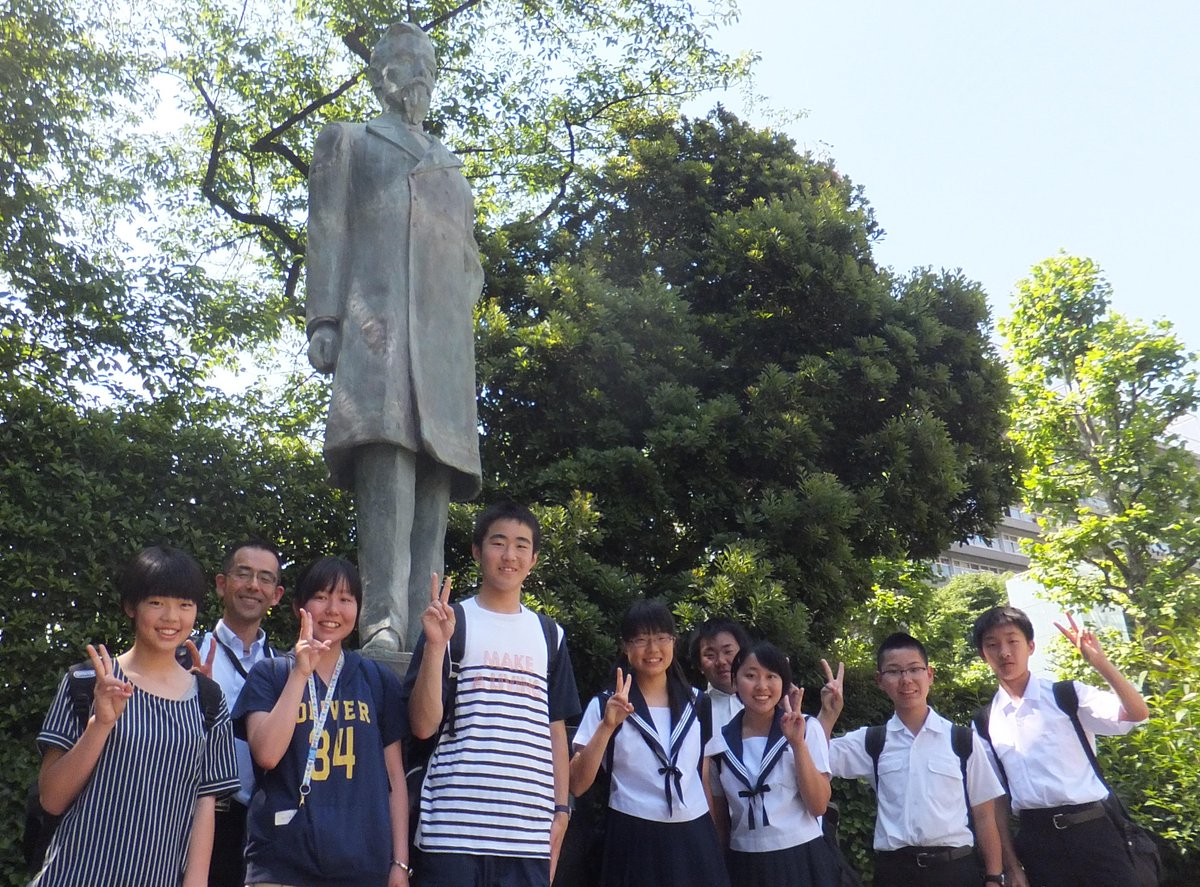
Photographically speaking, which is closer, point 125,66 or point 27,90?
point 27,90

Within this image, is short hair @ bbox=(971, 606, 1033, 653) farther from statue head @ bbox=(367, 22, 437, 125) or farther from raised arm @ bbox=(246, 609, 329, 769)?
statue head @ bbox=(367, 22, 437, 125)

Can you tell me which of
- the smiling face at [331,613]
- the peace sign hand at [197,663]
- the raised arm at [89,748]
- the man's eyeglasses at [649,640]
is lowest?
the raised arm at [89,748]

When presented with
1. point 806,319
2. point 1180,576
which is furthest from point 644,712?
point 1180,576

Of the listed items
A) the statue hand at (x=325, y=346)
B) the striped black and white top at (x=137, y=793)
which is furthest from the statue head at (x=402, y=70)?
the striped black and white top at (x=137, y=793)

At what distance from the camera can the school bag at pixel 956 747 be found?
4.07 metres

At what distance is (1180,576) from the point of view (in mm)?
15719

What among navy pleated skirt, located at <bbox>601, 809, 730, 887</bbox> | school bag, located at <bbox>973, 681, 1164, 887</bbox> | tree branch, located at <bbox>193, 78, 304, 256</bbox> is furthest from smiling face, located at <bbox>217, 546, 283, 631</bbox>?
tree branch, located at <bbox>193, 78, 304, 256</bbox>

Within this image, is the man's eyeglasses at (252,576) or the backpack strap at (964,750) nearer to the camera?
the man's eyeglasses at (252,576)

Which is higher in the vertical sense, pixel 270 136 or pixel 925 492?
pixel 270 136

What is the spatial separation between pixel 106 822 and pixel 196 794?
0.75 feet

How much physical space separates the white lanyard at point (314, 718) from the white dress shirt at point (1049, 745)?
9.21 feet

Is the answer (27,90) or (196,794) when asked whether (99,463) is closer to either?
(196,794)

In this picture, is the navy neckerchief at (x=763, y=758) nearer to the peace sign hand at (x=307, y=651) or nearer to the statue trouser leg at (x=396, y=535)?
the statue trouser leg at (x=396, y=535)

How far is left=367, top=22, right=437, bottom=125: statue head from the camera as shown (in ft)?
17.3
